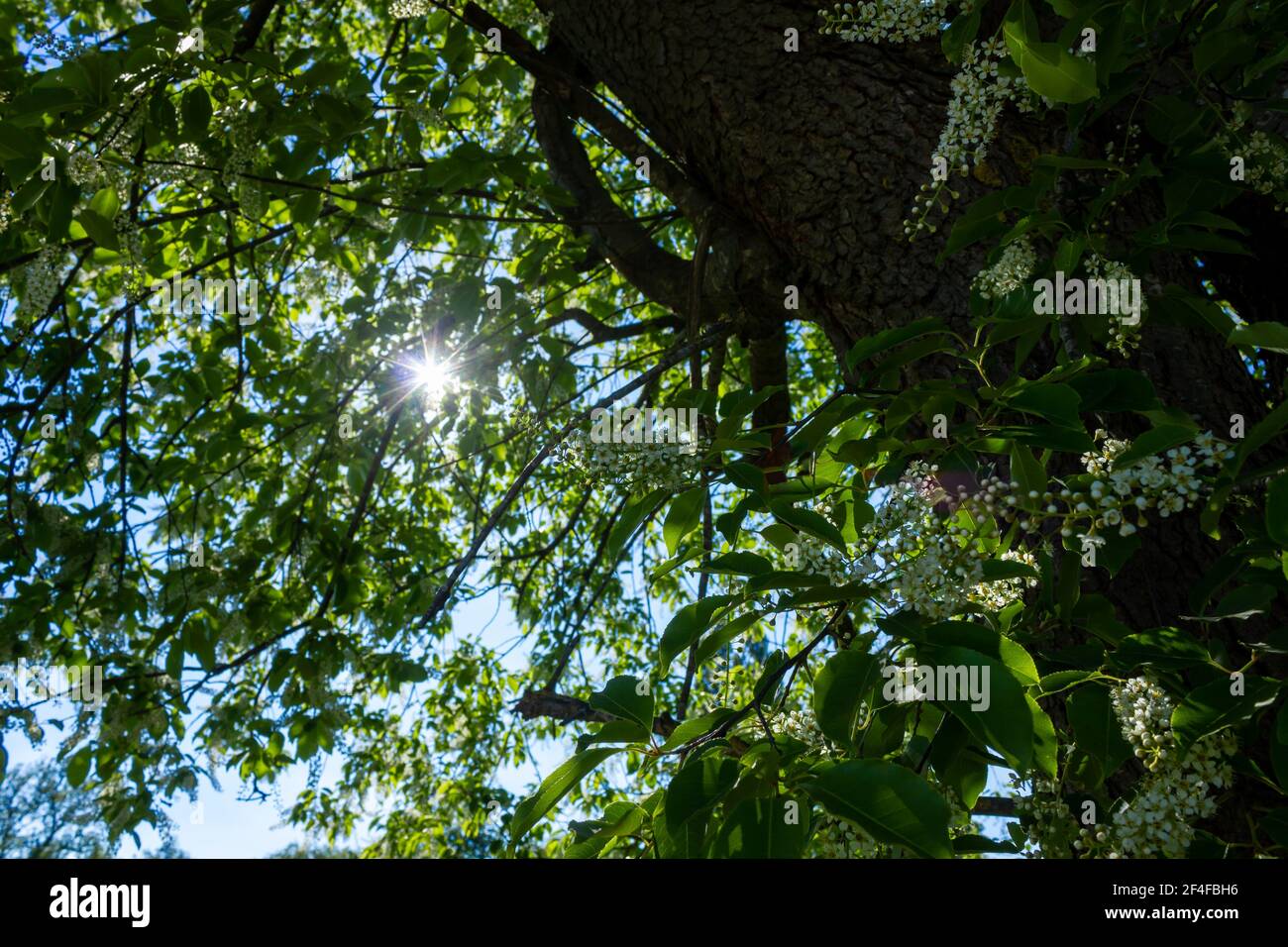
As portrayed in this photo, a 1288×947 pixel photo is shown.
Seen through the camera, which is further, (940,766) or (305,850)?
(305,850)

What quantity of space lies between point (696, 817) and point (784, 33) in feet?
5.08

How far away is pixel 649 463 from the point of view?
1.19 meters

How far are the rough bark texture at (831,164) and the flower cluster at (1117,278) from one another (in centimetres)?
14

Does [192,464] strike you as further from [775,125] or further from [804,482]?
Result: [804,482]

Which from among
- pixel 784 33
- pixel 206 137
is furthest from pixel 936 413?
pixel 206 137

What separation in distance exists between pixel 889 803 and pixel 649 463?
1.72 ft

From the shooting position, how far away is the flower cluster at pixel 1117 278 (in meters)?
1.34

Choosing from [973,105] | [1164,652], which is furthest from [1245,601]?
→ [973,105]

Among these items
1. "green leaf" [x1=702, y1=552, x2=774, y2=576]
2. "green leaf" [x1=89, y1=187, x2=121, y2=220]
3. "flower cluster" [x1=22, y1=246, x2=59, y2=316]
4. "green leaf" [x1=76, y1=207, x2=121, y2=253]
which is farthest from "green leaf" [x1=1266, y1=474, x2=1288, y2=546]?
"flower cluster" [x1=22, y1=246, x2=59, y2=316]

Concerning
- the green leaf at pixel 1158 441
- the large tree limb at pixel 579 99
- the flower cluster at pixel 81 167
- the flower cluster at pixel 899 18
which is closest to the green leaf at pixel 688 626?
the green leaf at pixel 1158 441

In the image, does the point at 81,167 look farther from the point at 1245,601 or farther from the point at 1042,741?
the point at 1245,601

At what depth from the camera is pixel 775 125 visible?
1.80m

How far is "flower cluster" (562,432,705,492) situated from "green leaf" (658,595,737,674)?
0.60ft

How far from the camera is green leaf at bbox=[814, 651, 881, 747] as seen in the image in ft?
3.10
